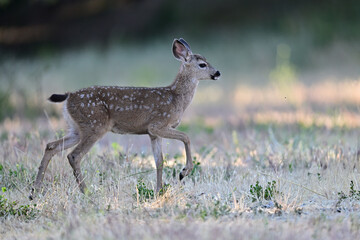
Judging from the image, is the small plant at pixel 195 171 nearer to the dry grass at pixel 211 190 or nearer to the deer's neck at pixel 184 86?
the dry grass at pixel 211 190

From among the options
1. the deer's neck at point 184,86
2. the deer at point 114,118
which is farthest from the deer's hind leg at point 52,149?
the deer's neck at point 184,86

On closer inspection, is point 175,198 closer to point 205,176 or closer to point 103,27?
point 205,176

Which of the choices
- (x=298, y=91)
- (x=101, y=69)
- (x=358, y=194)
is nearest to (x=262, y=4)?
(x=101, y=69)

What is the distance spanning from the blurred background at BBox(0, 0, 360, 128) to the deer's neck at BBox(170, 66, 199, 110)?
3541mm

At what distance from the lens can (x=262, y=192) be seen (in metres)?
7.84

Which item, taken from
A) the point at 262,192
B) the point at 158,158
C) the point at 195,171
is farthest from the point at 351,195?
the point at 158,158

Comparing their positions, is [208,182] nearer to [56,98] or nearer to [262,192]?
[262,192]

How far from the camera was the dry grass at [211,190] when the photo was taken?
6348 mm

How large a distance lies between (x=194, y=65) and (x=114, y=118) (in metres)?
1.59

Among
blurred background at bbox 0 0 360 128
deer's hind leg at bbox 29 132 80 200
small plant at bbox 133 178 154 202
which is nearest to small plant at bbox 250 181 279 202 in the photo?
small plant at bbox 133 178 154 202

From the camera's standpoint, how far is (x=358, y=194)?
25.3 feet

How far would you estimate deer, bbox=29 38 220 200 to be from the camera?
860cm

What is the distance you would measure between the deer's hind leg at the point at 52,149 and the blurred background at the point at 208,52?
508 centimetres

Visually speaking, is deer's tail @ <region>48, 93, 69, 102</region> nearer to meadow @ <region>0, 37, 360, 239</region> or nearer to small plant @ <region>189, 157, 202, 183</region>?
meadow @ <region>0, 37, 360, 239</region>
